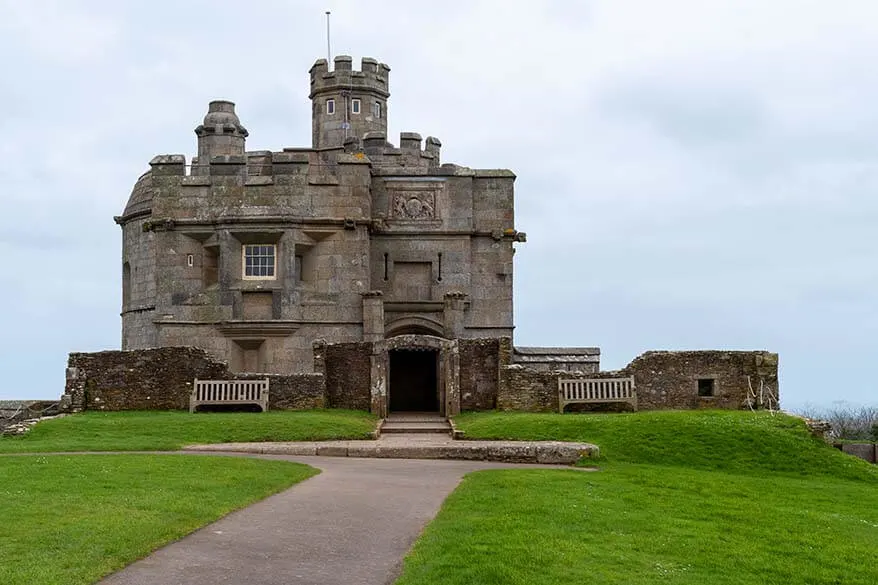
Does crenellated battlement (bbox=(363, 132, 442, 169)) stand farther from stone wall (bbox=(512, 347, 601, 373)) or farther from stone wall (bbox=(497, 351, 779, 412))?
stone wall (bbox=(497, 351, 779, 412))

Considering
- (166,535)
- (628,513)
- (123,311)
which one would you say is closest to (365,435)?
(628,513)

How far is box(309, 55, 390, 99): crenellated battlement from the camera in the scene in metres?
42.2

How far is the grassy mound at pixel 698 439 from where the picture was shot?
20.6 m

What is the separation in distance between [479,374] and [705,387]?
19.5 ft

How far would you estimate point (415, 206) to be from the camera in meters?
35.2

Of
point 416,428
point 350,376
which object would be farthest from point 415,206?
point 416,428

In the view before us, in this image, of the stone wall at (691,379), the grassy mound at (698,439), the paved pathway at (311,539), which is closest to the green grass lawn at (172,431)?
the grassy mound at (698,439)

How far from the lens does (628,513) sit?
523 inches

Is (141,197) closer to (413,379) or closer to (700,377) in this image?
(413,379)

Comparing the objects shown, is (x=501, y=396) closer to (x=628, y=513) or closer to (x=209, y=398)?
(x=209, y=398)

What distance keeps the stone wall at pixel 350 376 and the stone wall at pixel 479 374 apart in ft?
8.17

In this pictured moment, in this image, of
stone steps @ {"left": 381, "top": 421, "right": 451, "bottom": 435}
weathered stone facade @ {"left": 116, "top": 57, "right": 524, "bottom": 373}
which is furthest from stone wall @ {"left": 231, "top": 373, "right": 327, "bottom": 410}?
weathered stone facade @ {"left": 116, "top": 57, "right": 524, "bottom": 373}

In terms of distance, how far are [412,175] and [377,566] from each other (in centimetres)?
2601

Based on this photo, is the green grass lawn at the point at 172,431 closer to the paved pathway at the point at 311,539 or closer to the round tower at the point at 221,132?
the paved pathway at the point at 311,539
